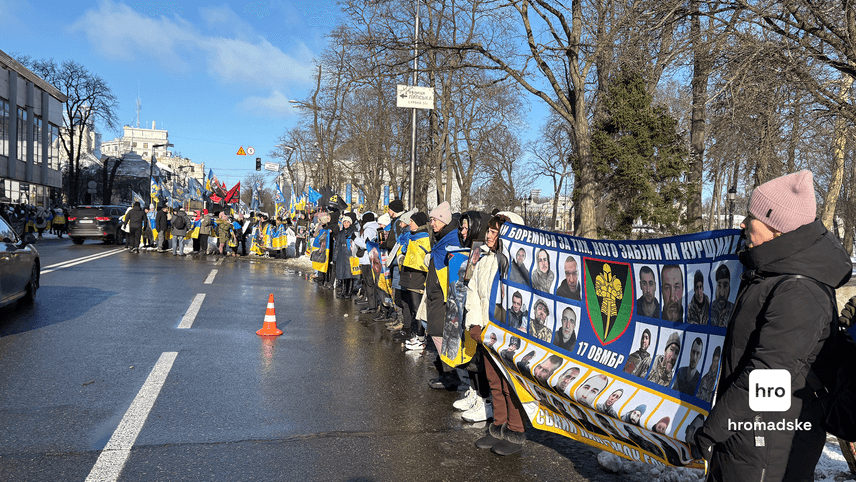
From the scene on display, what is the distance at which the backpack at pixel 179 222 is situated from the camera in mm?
23125

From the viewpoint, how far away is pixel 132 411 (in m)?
5.35

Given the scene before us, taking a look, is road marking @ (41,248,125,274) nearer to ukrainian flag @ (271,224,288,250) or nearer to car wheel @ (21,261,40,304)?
car wheel @ (21,261,40,304)

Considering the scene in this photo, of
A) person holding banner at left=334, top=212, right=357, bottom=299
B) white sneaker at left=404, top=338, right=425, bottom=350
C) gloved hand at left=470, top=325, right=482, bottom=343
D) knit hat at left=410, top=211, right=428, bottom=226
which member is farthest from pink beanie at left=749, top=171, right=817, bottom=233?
person holding banner at left=334, top=212, right=357, bottom=299

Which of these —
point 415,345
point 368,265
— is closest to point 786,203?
point 415,345

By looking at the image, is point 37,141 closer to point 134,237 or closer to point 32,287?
point 134,237

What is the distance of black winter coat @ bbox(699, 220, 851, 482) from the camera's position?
8.01 ft

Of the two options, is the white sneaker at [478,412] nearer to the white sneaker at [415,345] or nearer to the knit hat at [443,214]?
the knit hat at [443,214]

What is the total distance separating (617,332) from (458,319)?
195 cm

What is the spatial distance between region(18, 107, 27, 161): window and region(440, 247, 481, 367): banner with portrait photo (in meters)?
47.4

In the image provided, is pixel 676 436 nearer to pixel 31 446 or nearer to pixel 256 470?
pixel 256 470

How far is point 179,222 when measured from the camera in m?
23.2

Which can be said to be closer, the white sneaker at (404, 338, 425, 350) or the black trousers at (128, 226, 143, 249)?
the white sneaker at (404, 338, 425, 350)

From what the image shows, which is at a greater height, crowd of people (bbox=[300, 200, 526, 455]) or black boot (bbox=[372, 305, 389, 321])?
crowd of people (bbox=[300, 200, 526, 455])

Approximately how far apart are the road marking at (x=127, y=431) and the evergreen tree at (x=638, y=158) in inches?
503
